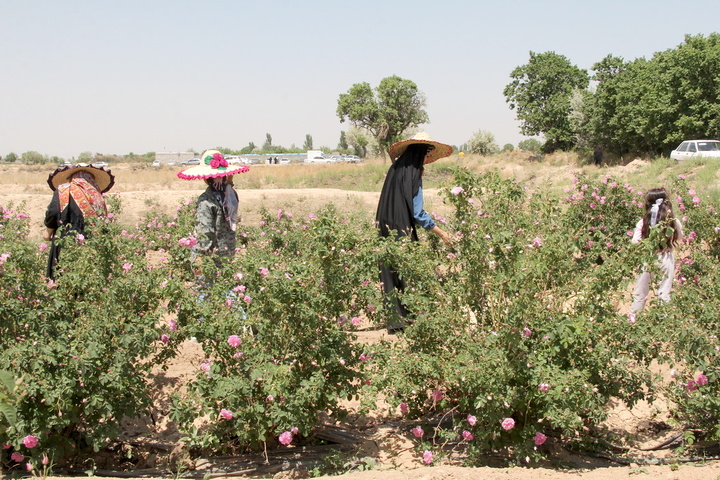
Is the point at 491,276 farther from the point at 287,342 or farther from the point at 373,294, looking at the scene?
the point at 287,342

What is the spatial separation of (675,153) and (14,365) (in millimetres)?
25009

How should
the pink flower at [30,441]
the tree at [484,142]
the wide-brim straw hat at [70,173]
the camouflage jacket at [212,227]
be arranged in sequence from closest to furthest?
1. the pink flower at [30,441]
2. the camouflage jacket at [212,227]
3. the wide-brim straw hat at [70,173]
4. the tree at [484,142]

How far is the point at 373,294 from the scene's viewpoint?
3.17m

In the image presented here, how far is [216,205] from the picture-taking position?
474 centimetres

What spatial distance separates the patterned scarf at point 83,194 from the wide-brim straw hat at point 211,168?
804mm

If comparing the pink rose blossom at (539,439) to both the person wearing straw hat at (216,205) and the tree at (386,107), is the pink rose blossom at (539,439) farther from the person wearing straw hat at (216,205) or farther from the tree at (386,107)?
the tree at (386,107)

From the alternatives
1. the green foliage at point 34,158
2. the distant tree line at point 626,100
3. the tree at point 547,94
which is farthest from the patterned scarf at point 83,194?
the green foliage at point 34,158

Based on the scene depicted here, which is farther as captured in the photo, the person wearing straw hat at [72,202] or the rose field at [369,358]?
the person wearing straw hat at [72,202]

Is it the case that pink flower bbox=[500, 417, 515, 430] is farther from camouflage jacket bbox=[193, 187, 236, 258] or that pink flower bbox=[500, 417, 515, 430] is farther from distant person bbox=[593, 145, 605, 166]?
distant person bbox=[593, 145, 605, 166]

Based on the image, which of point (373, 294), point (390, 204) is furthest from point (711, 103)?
point (373, 294)

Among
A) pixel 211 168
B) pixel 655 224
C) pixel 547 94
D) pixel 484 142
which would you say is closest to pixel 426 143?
pixel 211 168

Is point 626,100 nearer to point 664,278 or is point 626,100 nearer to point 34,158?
point 664,278

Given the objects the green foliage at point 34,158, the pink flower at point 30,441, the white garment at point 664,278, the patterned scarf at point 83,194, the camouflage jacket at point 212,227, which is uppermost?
the green foliage at point 34,158

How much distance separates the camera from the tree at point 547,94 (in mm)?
38219
